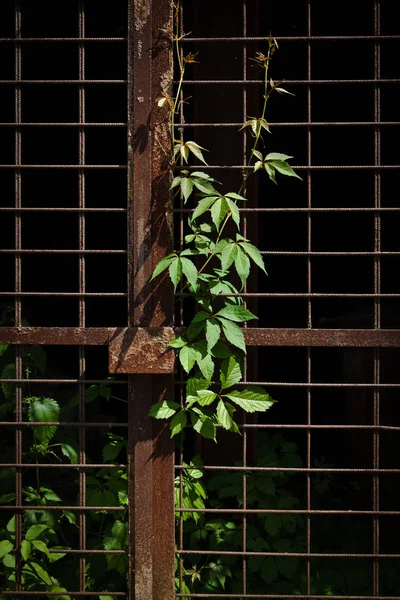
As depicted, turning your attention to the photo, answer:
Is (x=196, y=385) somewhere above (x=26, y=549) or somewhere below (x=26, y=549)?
above

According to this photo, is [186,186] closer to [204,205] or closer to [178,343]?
[204,205]

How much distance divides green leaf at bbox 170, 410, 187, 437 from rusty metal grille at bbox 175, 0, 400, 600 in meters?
0.22

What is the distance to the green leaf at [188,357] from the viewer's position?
8.18ft

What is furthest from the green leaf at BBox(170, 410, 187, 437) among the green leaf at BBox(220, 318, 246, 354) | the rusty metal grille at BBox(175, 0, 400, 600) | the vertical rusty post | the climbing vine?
the green leaf at BBox(220, 318, 246, 354)

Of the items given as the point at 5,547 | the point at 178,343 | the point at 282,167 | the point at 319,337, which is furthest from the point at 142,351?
the point at 5,547

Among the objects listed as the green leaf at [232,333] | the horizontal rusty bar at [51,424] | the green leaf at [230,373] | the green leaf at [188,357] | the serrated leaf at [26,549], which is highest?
the green leaf at [232,333]

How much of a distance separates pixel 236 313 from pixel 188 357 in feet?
0.87

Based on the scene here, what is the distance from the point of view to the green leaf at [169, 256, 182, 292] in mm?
2439

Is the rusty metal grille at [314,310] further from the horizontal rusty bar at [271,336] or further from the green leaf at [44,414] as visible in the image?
the green leaf at [44,414]

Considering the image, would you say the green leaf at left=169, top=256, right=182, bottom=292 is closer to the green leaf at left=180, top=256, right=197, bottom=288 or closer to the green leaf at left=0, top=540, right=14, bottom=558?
the green leaf at left=180, top=256, right=197, bottom=288

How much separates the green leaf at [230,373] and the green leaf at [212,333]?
0.13m

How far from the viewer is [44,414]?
2861 mm

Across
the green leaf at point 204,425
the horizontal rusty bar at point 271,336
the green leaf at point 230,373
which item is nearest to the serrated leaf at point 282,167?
the horizontal rusty bar at point 271,336

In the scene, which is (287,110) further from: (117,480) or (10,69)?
(117,480)
